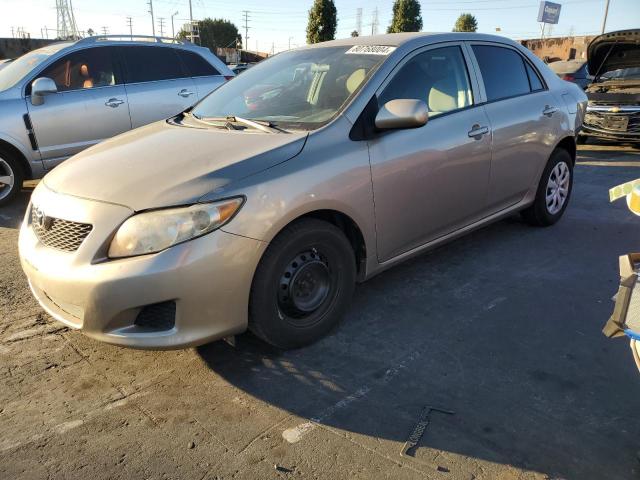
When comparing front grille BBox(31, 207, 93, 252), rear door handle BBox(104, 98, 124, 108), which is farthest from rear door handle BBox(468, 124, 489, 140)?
rear door handle BBox(104, 98, 124, 108)

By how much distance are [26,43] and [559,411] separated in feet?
141

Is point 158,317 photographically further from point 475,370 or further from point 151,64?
point 151,64

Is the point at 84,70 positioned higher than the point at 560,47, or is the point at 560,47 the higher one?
the point at 560,47

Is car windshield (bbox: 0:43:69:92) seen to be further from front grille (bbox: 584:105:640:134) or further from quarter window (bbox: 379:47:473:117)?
front grille (bbox: 584:105:640:134)

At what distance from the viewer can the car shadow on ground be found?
2270mm

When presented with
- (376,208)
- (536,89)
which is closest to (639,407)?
(376,208)

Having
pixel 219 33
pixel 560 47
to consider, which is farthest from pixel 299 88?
pixel 219 33

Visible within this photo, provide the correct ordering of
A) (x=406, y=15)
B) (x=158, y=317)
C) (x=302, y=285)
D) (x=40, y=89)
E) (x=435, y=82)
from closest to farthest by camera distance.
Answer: (x=158, y=317) < (x=302, y=285) < (x=435, y=82) < (x=40, y=89) < (x=406, y=15)

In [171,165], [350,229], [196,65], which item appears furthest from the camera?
[196,65]

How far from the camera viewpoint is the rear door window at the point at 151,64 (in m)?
6.57

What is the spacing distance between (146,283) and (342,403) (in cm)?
109

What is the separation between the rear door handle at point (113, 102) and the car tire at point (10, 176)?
120 centimetres

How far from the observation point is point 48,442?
2314mm

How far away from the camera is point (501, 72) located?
14.1ft
